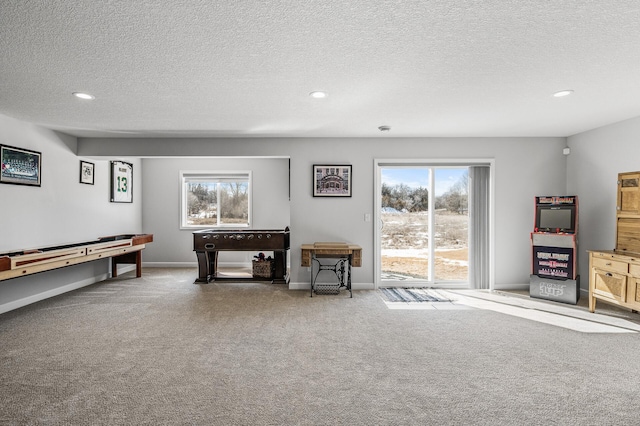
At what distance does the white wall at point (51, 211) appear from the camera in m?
4.14

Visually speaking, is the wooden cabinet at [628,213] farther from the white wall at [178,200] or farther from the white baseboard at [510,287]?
the white wall at [178,200]

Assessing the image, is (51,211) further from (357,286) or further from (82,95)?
(357,286)

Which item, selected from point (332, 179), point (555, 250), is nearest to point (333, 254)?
point (332, 179)

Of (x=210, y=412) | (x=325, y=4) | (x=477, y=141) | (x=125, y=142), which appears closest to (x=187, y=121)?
(x=125, y=142)

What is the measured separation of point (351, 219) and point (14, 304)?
4644mm

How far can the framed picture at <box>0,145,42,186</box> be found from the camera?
4.07 m

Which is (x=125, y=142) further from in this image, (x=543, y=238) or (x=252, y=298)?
(x=543, y=238)

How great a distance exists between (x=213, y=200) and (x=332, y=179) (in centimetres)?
338

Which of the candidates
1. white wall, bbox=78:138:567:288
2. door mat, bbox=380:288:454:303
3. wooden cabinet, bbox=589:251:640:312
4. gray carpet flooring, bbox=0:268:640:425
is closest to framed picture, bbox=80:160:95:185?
white wall, bbox=78:138:567:288

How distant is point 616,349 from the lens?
3.03m

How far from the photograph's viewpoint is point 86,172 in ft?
18.0

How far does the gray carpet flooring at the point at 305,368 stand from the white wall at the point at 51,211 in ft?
1.69

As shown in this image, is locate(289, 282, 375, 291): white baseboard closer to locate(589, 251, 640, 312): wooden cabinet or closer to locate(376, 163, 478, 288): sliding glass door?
locate(376, 163, 478, 288): sliding glass door

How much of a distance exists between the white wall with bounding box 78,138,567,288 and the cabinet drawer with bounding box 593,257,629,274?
1.25 metres
